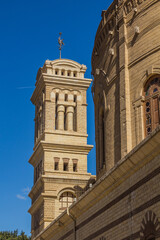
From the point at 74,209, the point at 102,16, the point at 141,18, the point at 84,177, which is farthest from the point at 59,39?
the point at 74,209

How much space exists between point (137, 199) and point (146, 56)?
10026 millimetres

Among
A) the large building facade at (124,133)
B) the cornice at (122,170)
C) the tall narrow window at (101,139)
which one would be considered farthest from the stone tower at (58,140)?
the cornice at (122,170)

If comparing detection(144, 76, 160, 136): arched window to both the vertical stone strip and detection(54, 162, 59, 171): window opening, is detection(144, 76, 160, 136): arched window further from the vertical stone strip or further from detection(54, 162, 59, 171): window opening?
detection(54, 162, 59, 171): window opening

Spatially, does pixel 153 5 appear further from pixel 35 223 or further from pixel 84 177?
pixel 35 223

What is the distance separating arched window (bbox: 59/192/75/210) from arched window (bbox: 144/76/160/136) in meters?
17.5

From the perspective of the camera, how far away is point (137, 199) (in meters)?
15.5

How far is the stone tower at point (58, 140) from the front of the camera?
1587 inches

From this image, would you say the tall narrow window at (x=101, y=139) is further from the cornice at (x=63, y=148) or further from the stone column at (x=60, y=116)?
the stone column at (x=60, y=116)

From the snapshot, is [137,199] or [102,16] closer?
[137,199]

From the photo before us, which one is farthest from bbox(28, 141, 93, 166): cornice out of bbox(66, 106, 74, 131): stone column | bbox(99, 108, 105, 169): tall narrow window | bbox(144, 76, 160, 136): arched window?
bbox(144, 76, 160, 136): arched window

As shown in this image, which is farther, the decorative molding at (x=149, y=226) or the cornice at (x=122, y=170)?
the cornice at (x=122, y=170)

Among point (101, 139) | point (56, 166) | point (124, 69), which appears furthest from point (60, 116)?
point (124, 69)

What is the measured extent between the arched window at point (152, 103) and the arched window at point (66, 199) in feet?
57.3

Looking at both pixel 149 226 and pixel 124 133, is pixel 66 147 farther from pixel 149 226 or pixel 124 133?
pixel 149 226
